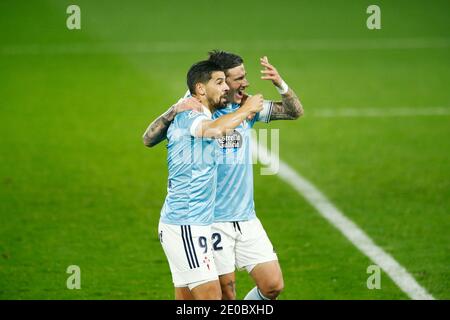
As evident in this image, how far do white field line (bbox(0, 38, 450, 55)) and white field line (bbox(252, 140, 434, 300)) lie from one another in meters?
8.95

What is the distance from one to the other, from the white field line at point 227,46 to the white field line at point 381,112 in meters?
6.01

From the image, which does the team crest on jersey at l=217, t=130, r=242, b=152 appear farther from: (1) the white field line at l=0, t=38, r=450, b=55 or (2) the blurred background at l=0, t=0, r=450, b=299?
(1) the white field line at l=0, t=38, r=450, b=55

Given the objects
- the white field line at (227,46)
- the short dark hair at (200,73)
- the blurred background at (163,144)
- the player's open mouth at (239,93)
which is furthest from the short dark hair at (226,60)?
the white field line at (227,46)

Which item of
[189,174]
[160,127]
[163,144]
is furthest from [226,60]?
[163,144]

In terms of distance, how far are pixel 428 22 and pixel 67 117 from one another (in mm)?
12384

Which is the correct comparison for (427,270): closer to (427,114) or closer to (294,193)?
(294,193)

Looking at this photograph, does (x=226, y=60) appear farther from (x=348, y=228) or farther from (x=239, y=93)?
(x=348, y=228)

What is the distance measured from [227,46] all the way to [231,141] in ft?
52.8

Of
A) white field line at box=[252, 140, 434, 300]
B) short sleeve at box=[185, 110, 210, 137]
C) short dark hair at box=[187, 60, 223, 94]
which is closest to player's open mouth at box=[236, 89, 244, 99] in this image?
short dark hair at box=[187, 60, 223, 94]

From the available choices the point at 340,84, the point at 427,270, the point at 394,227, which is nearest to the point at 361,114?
the point at 340,84

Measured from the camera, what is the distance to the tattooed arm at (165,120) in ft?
25.7

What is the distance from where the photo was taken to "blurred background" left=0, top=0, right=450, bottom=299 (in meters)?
10.5

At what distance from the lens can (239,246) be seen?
329 inches

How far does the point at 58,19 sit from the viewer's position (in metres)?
28.5
